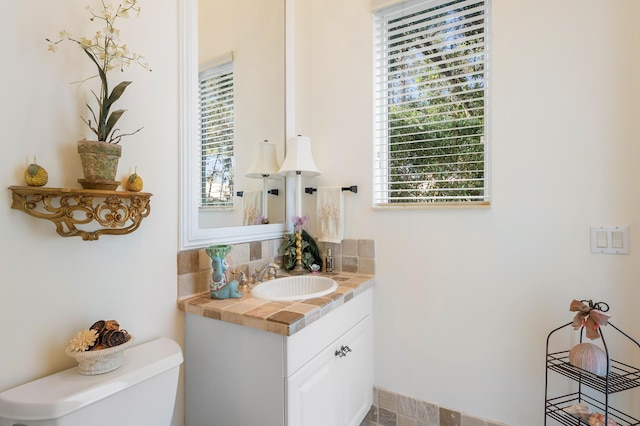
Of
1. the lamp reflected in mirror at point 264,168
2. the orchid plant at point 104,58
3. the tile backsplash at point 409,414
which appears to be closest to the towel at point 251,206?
the lamp reflected in mirror at point 264,168

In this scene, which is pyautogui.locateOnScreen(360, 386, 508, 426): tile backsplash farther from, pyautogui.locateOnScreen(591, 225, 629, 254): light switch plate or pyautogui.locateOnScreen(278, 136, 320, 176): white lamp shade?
pyautogui.locateOnScreen(278, 136, 320, 176): white lamp shade

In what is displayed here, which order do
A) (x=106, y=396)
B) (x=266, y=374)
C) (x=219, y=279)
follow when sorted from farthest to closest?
(x=219, y=279) < (x=266, y=374) < (x=106, y=396)

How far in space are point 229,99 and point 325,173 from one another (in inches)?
27.3

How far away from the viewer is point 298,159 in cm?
172

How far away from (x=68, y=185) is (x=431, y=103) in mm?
1610

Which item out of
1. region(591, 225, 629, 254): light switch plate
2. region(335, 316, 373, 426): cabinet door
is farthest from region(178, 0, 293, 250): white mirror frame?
region(591, 225, 629, 254): light switch plate

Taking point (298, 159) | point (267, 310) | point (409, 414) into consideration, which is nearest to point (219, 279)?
point (267, 310)

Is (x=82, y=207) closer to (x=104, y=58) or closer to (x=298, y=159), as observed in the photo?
(x=104, y=58)

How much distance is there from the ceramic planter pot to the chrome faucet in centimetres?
80

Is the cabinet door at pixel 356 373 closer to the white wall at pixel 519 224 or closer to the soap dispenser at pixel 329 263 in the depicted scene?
the white wall at pixel 519 224

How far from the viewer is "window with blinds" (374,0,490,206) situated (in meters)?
1.52

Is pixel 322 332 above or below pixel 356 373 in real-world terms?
above

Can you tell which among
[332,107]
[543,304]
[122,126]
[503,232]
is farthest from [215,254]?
[543,304]

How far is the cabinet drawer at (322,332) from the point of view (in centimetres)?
105
